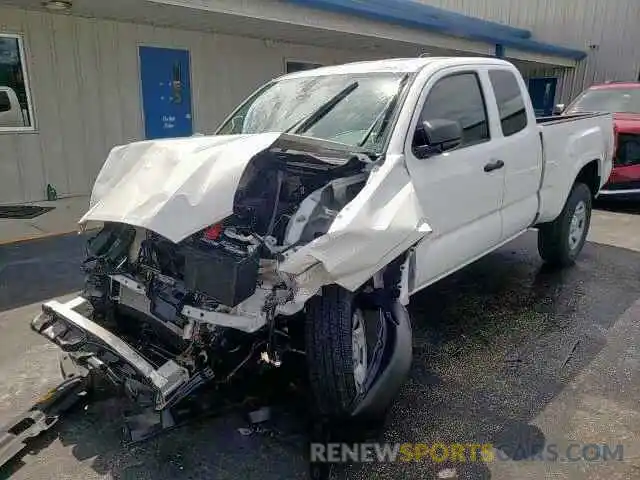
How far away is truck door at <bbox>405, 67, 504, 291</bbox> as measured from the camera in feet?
11.4

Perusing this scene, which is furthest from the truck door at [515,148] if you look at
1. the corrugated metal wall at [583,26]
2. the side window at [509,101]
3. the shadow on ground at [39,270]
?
the corrugated metal wall at [583,26]

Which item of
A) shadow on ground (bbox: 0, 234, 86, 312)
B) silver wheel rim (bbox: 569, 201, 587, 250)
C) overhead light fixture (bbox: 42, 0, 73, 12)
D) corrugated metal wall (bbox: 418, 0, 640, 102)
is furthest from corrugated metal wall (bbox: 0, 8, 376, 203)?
corrugated metal wall (bbox: 418, 0, 640, 102)

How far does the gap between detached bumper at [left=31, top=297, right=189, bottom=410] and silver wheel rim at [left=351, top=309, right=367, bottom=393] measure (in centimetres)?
91

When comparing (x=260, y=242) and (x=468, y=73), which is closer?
(x=260, y=242)

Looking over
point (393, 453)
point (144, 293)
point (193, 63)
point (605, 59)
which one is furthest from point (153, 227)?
point (605, 59)

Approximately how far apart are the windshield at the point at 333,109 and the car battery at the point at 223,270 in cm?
122

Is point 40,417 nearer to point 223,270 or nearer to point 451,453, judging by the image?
point 223,270

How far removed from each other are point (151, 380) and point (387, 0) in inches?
386

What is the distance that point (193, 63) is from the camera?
990cm

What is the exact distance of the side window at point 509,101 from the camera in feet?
14.3

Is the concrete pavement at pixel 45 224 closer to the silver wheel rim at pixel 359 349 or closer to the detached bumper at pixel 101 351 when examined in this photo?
the detached bumper at pixel 101 351

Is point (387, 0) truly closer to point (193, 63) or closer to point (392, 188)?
point (193, 63)

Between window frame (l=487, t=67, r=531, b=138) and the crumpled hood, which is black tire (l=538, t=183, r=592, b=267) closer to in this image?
window frame (l=487, t=67, r=531, b=138)

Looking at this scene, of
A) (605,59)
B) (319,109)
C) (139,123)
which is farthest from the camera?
(605,59)
